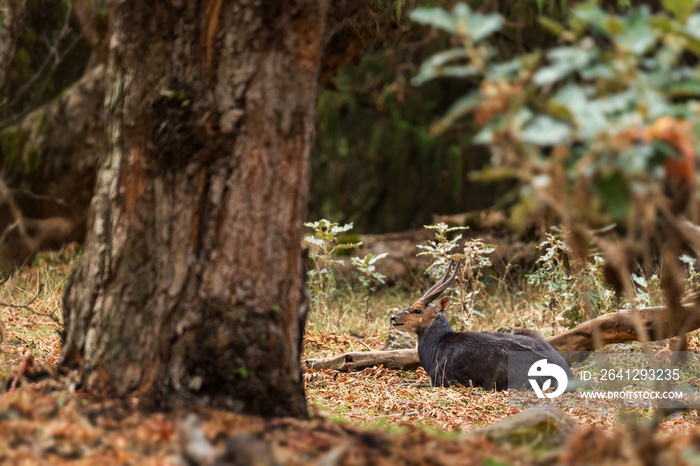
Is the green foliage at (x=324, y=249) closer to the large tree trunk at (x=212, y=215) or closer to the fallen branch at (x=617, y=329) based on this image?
the fallen branch at (x=617, y=329)

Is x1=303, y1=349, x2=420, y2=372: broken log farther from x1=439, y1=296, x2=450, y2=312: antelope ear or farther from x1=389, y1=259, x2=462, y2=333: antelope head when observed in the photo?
x1=439, y1=296, x2=450, y2=312: antelope ear

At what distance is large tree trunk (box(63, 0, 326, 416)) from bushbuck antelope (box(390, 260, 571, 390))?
2.65 metres

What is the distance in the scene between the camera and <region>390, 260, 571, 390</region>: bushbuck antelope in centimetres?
525

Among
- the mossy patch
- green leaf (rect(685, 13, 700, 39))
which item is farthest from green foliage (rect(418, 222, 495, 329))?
the mossy patch

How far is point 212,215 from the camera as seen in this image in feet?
9.25

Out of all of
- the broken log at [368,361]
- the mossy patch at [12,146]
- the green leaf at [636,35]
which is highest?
the mossy patch at [12,146]

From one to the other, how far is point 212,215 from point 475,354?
3.15 m

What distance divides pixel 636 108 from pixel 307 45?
146 centimetres

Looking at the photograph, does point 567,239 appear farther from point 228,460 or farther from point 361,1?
point 228,460

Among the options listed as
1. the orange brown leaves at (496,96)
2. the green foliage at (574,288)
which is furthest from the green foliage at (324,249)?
the orange brown leaves at (496,96)

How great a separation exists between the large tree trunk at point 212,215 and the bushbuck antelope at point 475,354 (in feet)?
8.71

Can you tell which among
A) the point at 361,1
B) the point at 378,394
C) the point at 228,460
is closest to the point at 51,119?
the point at 378,394

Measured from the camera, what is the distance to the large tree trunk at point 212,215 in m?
2.80

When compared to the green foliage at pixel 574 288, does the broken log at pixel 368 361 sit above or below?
below
